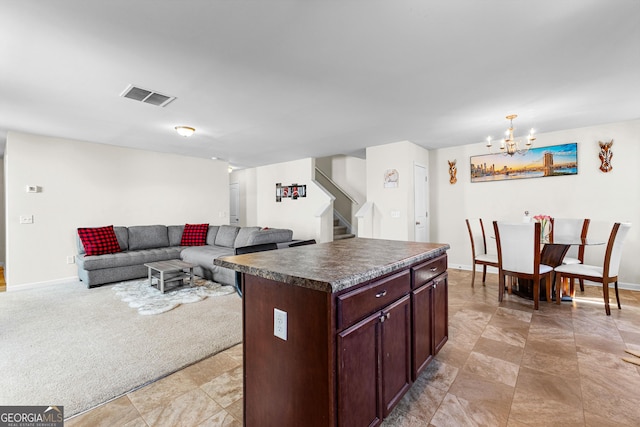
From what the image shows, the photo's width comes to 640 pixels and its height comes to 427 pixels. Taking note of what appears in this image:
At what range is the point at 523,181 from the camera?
4.64m

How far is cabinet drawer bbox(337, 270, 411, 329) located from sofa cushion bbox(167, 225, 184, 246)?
17.5 feet

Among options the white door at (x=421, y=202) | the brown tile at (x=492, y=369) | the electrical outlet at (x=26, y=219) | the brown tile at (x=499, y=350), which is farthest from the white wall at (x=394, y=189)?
the electrical outlet at (x=26, y=219)

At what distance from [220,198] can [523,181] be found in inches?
247

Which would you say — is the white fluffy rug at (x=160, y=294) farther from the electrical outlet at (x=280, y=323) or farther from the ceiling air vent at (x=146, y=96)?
the electrical outlet at (x=280, y=323)

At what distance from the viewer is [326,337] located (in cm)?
108

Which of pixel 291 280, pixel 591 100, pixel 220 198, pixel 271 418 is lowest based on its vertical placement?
pixel 271 418

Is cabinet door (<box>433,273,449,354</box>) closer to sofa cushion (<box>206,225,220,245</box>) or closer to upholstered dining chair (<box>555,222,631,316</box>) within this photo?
upholstered dining chair (<box>555,222,631,316</box>)

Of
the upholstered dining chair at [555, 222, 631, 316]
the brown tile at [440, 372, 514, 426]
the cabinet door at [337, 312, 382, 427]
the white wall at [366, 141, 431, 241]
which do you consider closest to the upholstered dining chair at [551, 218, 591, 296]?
the upholstered dining chair at [555, 222, 631, 316]

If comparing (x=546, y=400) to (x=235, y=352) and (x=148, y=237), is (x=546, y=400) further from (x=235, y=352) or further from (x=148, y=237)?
(x=148, y=237)

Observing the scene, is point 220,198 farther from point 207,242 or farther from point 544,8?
point 544,8

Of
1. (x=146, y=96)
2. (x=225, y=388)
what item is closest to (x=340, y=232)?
(x=146, y=96)

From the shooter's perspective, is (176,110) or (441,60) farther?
(176,110)

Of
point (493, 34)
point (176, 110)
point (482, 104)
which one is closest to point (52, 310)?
point (176, 110)

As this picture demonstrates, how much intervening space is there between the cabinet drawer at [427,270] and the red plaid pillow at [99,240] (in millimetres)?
4997
